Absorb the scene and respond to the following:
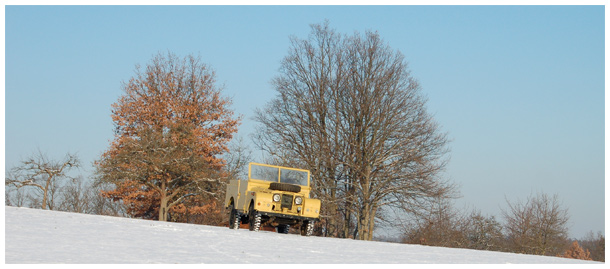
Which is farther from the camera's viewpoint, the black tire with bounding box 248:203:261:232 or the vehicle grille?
the vehicle grille

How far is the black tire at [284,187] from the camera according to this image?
2177cm

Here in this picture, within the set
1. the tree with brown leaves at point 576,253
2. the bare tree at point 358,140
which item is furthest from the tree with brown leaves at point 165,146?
the tree with brown leaves at point 576,253

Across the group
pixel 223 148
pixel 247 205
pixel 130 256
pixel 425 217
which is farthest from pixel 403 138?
pixel 130 256

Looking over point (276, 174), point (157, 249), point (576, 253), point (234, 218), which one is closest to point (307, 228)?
point (276, 174)

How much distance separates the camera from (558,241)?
4434 centimetres

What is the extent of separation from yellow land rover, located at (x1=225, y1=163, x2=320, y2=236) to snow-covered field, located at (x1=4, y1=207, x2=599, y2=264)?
3.51m

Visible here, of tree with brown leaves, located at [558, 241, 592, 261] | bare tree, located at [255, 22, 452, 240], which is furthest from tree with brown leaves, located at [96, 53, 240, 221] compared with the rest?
tree with brown leaves, located at [558, 241, 592, 261]

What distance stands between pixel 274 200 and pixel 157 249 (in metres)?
8.90

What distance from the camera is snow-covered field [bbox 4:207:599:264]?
10.6 m

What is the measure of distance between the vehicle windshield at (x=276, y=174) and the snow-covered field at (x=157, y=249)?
532 cm

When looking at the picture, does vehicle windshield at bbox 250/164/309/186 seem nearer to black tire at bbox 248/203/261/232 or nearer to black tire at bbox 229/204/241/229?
black tire at bbox 229/204/241/229

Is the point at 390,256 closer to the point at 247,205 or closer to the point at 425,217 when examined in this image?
the point at 247,205

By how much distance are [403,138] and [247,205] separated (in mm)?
13447

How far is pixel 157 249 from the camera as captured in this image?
12.2 meters
